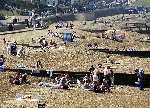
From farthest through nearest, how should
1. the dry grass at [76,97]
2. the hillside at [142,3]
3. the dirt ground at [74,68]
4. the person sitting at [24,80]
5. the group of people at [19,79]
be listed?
the hillside at [142,3] → the person sitting at [24,80] → the group of people at [19,79] → the dirt ground at [74,68] → the dry grass at [76,97]

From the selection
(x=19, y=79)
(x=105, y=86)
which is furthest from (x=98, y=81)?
A: (x=19, y=79)

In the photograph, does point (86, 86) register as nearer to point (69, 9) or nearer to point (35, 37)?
point (35, 37)

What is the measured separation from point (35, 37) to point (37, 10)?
4404 cm

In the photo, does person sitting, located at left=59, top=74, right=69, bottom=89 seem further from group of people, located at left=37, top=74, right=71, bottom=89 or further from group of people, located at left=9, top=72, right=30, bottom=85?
group of people, located at left=9, top=72, right=30, bottom=85

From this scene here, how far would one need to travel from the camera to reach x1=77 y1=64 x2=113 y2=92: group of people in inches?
1133

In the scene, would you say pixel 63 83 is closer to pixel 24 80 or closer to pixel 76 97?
pixel 76 97

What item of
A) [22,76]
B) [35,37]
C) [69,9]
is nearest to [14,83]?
[22,76]

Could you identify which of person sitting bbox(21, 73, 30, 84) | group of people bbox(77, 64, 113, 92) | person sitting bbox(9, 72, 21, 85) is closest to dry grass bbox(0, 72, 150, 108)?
person sitting bbox(9, 72, 21, 85)

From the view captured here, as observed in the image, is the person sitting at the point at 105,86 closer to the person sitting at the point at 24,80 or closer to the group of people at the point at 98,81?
the group of people at the point at 98,81

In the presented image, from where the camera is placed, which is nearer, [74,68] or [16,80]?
[16,80]

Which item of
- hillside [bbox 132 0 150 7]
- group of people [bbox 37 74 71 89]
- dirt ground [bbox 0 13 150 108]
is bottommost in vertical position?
hillside [bbox 132 0 150 7]

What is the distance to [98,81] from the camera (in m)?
29.1

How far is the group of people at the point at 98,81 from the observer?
28.8 metres

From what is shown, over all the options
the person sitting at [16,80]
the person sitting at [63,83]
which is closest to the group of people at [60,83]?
the person sitting at [63,83]
